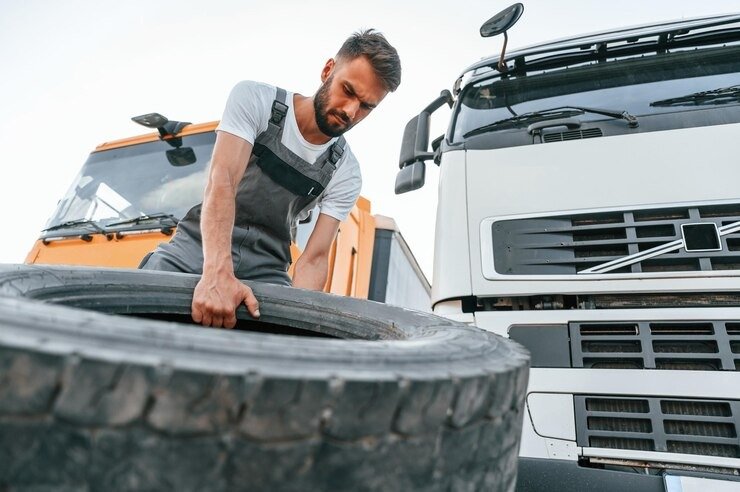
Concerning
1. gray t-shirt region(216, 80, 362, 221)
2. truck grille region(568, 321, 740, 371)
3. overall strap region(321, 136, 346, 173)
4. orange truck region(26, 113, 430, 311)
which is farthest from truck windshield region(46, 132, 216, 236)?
truck grille region(568, 321, 740, 371)

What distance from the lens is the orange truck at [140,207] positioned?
2828 mm

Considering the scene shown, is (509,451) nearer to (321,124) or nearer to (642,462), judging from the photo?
(642,462)

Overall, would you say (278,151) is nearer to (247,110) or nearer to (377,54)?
(247,110)

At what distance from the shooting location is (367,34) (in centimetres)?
196

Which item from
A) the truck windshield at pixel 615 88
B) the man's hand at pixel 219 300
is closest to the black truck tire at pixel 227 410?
the man's hand at pixel 219 300

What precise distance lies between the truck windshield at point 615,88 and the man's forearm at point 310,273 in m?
0.91

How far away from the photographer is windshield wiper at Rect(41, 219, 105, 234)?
296 centimetres

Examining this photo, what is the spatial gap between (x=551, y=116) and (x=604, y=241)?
0.68 metres

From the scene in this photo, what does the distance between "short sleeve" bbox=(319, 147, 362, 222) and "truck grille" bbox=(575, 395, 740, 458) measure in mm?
1260

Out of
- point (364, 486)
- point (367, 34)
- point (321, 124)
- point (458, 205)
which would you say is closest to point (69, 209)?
point (321, 124)

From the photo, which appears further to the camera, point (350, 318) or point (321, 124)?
point (321, 124)

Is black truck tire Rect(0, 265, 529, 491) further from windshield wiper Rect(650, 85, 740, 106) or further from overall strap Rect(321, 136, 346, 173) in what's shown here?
windshield wiper Rect(650, 85, 740, 106)

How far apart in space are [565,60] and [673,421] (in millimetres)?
1721

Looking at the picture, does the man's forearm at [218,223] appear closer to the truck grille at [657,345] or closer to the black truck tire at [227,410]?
the black truck tire at [227,410]
